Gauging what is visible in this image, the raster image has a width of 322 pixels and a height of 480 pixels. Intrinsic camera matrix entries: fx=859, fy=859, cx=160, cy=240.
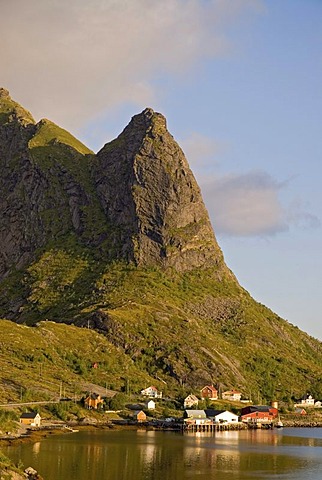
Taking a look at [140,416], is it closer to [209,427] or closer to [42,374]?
[209,427]

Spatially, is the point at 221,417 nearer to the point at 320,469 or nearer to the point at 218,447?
the point at 218,447

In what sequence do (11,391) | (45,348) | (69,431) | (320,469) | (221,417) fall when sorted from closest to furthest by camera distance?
1. (320,469)
2. (69,431)
3. (11,391)
4. (221,417)
5. (45,348)

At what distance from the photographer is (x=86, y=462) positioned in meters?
109

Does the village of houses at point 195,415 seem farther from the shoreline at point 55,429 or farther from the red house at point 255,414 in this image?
the shoreline at point 55,429

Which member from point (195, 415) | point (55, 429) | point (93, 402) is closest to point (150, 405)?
point (195, 415)

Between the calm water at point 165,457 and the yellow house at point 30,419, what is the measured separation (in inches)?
308

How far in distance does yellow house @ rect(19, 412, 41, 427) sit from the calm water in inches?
308

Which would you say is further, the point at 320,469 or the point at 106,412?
the point at 106,412

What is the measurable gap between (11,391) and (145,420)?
27996mm

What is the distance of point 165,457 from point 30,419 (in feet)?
124

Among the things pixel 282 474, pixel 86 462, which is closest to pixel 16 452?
pixel 86 462

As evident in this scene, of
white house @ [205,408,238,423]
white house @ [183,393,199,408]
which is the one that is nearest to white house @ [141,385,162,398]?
white house @ [183,393,199,408]

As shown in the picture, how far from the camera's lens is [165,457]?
4643 inches

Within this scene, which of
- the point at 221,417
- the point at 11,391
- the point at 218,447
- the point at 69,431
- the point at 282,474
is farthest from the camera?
the point at 221,417
